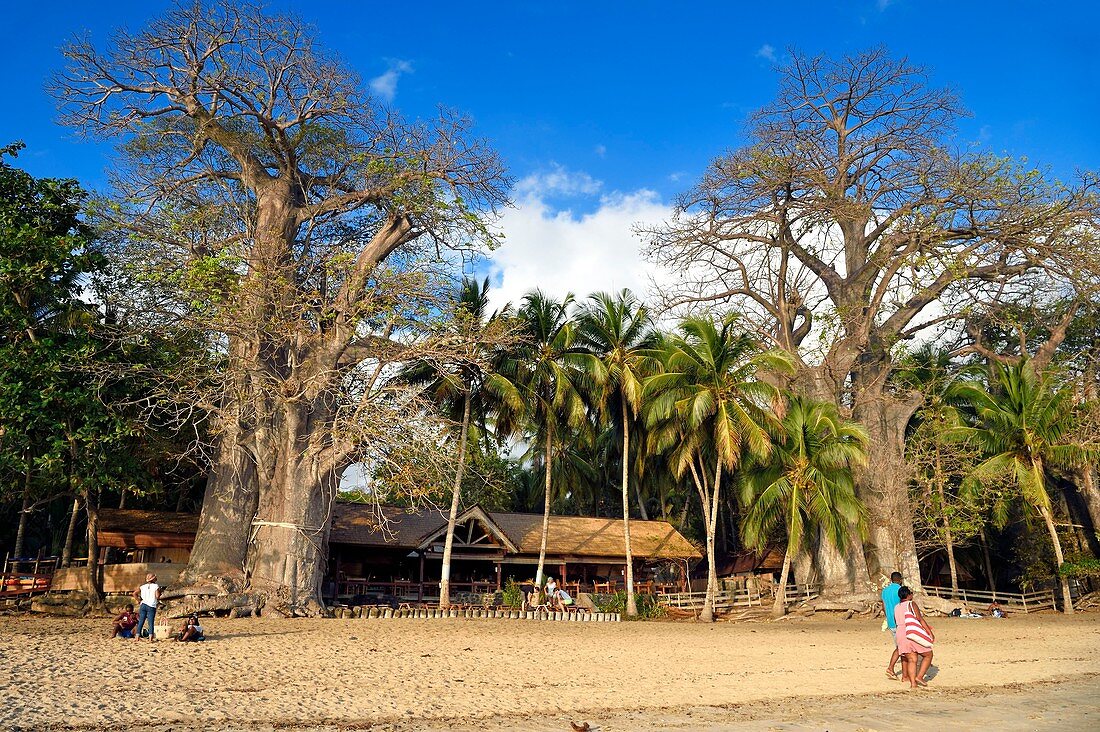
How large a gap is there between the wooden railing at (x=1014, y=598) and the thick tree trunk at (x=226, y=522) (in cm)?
2110

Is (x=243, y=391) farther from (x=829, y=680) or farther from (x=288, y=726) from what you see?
(x=829, y=680)

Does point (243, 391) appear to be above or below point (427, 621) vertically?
above

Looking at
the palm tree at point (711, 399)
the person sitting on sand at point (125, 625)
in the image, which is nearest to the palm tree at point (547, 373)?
the palm tree at point (711, 399)

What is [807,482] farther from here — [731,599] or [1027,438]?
[1027,438]

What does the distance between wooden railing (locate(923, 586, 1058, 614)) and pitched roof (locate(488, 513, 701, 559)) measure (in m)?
8.52

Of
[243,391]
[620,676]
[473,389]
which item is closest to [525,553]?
[473,389]

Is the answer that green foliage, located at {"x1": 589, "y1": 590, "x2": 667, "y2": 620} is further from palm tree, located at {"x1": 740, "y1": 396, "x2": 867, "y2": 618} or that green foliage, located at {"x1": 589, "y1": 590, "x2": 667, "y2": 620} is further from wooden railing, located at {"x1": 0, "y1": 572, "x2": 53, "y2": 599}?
wooden railing, located at {"x1": 0, "y1": 572, "x2": 53, "y2": 599}

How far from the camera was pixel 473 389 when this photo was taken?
76.6ft

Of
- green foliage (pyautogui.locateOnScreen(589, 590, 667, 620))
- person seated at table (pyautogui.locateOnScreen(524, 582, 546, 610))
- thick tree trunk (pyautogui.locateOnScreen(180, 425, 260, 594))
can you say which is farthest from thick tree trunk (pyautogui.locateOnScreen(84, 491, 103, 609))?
green foliage (pyautogui.locateOnScreen(589, 590, 667, 620))

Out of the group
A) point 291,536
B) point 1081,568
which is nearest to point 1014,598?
point 1081,568

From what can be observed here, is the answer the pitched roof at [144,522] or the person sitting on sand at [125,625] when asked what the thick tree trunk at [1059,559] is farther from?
the pitched roof at [144,522]

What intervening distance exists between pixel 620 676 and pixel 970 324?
863 inches

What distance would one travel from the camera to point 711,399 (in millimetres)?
22688

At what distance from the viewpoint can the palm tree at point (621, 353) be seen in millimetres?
23375
